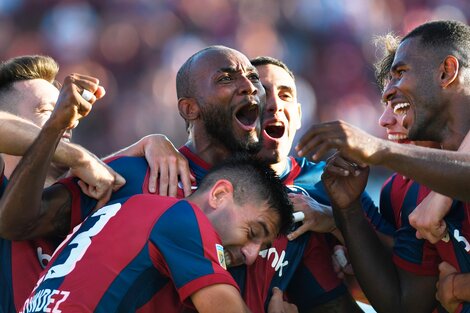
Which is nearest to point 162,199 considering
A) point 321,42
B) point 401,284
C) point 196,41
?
point 401,284

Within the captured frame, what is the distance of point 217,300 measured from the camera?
2912 millimetres

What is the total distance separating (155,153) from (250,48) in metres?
4.45

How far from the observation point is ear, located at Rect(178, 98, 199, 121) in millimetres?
4094

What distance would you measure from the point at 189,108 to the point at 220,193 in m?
0.91

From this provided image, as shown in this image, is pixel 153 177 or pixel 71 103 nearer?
pixel 71 103

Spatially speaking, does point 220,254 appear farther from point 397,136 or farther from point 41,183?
point 397,136

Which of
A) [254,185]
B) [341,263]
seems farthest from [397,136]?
[254,185]

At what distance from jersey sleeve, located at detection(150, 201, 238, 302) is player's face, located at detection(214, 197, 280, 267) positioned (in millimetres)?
152

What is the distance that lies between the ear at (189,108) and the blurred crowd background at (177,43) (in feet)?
10.9

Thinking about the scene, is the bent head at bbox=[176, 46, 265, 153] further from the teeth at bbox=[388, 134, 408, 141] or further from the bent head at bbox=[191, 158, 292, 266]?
the teeth at bbox=[388, 134, 408, 141]

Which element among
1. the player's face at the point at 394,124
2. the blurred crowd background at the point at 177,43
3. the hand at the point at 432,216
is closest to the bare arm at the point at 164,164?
the hand at the point at 432,216

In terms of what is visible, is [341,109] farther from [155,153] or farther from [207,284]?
[207,284]

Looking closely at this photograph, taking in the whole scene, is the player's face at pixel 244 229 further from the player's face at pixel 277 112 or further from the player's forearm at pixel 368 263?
the player's face at pixel 277 112

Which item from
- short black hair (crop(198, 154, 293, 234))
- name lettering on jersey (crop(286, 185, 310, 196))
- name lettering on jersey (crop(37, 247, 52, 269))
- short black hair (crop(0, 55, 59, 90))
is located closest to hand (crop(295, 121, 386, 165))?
short black hair (crop(198, 154, 293, 234))
